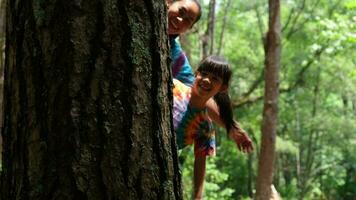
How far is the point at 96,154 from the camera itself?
1515 millimetres

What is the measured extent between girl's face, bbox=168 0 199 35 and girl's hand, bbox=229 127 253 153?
23.3 inches

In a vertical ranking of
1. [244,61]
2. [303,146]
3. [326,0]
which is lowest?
[303,146]

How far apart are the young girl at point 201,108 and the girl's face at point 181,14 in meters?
0.21

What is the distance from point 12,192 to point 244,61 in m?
25.9

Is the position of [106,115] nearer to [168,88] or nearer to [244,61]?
[168,88]

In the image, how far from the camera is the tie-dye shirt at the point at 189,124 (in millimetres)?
3002

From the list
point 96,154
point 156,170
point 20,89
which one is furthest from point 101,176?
point 20,89

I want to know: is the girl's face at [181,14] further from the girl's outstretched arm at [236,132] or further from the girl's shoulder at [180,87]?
the girl's outstretched arm at [236,132]

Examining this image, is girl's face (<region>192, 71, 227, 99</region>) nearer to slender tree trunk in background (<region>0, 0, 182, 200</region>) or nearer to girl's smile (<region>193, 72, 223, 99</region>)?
girl's smile (<region>193, 72, 223, 99</region>)

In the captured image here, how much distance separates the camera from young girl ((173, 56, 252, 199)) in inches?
119

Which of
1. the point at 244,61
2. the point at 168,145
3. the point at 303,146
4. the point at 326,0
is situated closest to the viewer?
the point at 168,145

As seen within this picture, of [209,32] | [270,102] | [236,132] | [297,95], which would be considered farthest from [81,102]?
[297,95]

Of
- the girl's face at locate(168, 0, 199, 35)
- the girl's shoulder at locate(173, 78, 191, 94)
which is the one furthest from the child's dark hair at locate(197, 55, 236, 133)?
the girl's face at locate(168, 0, 199, 35)

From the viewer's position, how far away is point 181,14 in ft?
10.1
